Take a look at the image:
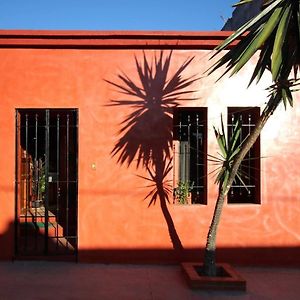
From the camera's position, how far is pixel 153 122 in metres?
6.08

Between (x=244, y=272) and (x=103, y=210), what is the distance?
2219mm

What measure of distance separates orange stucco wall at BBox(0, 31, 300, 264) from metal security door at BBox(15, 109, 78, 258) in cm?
21

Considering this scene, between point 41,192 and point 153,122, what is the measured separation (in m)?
3.05

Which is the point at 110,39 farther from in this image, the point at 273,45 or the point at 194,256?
the point at 194,256

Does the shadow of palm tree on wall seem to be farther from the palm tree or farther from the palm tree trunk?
the palm tree

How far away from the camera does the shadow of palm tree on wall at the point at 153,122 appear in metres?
6.06

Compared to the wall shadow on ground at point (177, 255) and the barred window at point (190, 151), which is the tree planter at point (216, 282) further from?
the barred window at point (190, 151)

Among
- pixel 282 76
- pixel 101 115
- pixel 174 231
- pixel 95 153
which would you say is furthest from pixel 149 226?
pixel 282 76

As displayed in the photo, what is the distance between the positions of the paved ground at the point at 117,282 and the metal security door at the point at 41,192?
55cm

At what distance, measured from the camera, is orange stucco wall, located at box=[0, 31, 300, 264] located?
19.8 feet

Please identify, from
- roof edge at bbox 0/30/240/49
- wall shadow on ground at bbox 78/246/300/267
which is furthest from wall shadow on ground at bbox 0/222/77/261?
roof edge at bbox 0/30/240/49

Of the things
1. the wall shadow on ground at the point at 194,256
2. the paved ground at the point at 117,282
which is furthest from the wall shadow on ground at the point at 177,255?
the paved ground at the point at 117,282

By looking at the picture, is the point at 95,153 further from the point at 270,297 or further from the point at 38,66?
the point at 270,297

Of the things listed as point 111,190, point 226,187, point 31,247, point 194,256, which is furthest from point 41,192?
point 226,187
